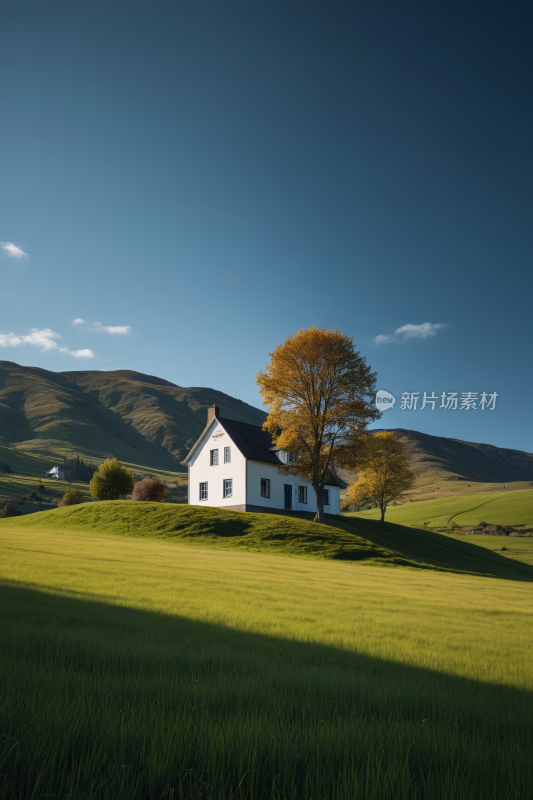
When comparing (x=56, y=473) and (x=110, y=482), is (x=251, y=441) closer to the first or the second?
(x=110, y=482)

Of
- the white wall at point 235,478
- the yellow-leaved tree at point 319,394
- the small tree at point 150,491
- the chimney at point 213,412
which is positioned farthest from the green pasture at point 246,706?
the small tree at point 150,491

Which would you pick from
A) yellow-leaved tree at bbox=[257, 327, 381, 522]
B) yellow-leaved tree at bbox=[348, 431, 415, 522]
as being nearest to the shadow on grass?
yellow-leaved tree at bbox=[257, 327, 381, 522]

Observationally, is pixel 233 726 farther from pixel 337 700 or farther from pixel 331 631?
pixel 331 631

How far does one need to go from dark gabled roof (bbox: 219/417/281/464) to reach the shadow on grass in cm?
4467

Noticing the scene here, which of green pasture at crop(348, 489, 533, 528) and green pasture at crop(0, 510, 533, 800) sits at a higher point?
green pasture at crop(0, 510, 533, 800)

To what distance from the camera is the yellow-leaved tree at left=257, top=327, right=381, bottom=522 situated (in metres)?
42.8

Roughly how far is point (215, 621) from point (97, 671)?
11.7ft

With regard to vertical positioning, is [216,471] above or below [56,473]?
above

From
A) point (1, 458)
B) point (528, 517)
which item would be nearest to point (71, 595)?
point (528, 517)

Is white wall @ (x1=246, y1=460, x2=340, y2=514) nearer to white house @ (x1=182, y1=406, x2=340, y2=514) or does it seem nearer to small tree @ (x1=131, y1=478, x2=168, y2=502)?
white house @ (x1=182, y1=406, x2=340, y2=514)

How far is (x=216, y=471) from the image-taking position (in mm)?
52000

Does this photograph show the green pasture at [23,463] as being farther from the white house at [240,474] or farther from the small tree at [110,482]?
the white house at [240,474]

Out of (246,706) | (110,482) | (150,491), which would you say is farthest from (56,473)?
(246,706)

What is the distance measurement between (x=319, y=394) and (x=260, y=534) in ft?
46.8
